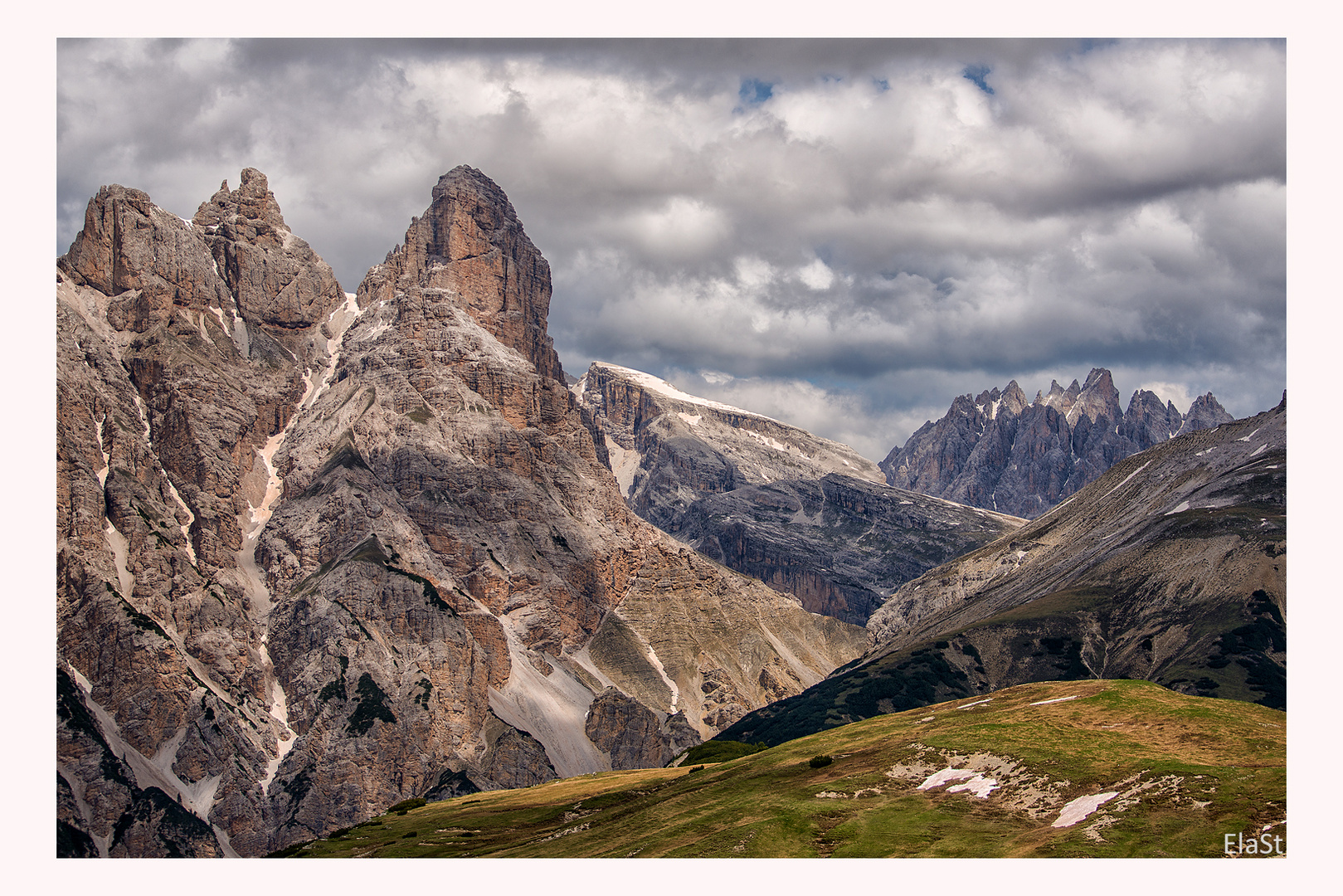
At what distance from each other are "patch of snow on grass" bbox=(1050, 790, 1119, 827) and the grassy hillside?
23.8 inches

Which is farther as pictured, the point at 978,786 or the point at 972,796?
the point at 978,786

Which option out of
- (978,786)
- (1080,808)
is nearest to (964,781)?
(978,786)

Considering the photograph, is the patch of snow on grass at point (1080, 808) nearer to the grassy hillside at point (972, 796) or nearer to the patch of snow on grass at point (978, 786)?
the grassy hillside at point (972, 796)

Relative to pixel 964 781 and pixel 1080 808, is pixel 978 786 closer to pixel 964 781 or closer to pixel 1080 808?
pixel 964 781

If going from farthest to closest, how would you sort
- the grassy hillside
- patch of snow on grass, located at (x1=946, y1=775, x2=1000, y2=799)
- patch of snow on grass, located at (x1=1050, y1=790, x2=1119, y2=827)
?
patch of snow on grass, located at (x1=946, y1=775, x2=1000, y2=799)
patch of snow on grass, located at (x1=1050, y1=790, x2=1119, y2=827)
the grassy hillside

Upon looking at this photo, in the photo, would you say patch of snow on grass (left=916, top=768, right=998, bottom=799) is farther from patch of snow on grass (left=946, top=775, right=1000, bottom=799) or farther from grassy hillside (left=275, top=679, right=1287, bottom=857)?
grassy hillside (left=275, top=679, right=1287, bottom=857)

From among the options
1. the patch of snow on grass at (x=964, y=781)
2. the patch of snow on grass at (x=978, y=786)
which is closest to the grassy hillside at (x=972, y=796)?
the patch of snow on grass at (x=978, y=786)

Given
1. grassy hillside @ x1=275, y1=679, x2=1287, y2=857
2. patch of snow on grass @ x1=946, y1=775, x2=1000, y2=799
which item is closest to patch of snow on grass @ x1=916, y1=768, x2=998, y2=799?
patch of snow on grass @ x1=946, y1=775, x2=1000, y2=799

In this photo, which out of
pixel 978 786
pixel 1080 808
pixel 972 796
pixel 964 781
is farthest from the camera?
pixel 964 781

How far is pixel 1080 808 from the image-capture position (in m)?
75.9

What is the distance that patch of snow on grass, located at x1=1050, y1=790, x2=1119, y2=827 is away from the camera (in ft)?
245

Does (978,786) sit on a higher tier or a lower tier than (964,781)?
lower

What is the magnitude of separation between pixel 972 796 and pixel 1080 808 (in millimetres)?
8332

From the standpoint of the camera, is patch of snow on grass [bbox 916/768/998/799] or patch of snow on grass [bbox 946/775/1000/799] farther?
patch of snow on grass [bbox 916/768/998/799]
